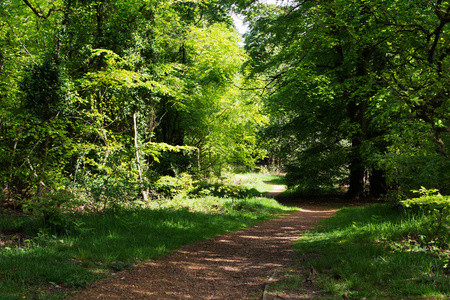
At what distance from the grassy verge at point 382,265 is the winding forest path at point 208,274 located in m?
0.50

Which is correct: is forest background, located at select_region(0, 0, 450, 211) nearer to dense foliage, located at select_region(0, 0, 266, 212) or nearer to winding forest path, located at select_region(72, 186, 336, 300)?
dense foliage, located at select_region(0, 0, 266, 212)

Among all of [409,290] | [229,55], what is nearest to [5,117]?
[229,55]

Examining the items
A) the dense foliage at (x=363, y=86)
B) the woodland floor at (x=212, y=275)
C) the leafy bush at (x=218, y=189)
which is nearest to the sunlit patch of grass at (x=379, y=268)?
the woodland floor at (x=212, y=275)

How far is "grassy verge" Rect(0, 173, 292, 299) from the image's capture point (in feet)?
12.1

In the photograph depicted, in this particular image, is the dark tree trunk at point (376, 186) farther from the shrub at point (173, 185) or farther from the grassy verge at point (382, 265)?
the grassy verge at point (382, 265)

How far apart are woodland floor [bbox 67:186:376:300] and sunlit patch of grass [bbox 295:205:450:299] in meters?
0.38

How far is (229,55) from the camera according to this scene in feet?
48.5

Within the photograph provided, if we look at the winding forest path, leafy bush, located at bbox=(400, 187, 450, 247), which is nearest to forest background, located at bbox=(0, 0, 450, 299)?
leafy bush, located at bbox=(400, 187, 450, 247)

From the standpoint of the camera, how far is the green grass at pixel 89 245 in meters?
3.68

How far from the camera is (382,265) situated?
155 inches

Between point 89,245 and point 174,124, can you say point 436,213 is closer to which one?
point 89,245

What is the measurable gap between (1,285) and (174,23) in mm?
11899

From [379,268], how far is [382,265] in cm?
10

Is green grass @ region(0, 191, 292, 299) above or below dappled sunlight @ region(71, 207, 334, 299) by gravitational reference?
above
